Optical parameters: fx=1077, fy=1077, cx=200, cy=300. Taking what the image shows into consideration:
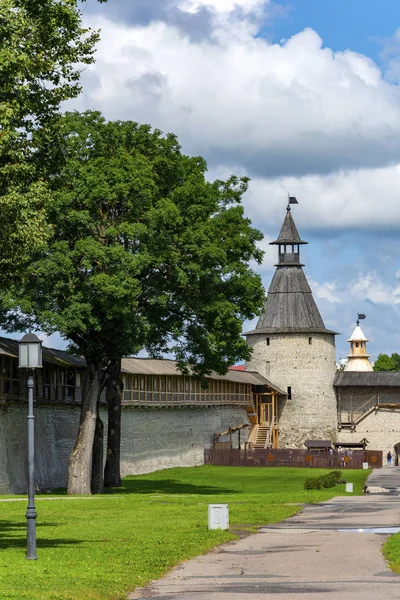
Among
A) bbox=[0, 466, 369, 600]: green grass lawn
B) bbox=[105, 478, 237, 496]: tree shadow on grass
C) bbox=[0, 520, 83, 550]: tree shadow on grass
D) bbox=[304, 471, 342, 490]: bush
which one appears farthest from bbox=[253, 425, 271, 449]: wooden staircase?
bbox=[0, 520, 83, 550]: tree shadow on grass

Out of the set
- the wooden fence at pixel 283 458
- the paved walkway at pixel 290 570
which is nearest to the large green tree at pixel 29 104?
the paved walkway at pixel 290 570

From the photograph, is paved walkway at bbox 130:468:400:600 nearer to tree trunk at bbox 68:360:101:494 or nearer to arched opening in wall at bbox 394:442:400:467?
tree trunk at bbox 68:360:101:494

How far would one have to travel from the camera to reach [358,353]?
112 meters

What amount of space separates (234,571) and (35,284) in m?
21.1

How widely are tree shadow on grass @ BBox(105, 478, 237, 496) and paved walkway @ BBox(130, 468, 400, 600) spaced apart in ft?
61.0

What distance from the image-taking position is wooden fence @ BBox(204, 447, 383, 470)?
66.9 m

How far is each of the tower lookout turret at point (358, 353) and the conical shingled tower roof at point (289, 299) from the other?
25.1 metres

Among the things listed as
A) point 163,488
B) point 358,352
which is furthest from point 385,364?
point 163,488

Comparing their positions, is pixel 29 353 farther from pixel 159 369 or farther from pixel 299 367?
pixel 299 367

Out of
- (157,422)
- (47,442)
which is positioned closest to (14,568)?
(47,442)

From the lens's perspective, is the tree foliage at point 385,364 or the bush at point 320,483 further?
the tree foliage at point 385,364

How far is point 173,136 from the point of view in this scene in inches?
1612

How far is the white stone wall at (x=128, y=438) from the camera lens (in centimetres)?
4241

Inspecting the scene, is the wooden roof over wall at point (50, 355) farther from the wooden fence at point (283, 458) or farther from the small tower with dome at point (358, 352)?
the small tower with dome at point (358, 352)
